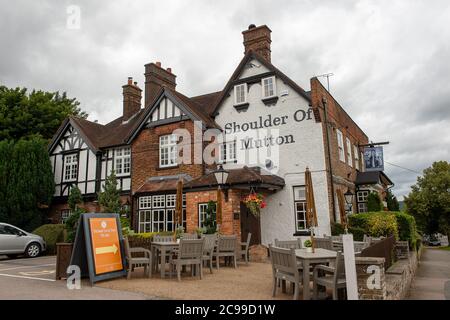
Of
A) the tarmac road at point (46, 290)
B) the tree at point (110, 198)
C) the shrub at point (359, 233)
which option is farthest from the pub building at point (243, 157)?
the tarmac road at point (46, 290)

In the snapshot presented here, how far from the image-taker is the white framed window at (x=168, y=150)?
54.8ft

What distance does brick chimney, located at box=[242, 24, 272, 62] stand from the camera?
16797 mm

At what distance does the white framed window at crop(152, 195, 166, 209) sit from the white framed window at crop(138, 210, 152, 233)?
495mm

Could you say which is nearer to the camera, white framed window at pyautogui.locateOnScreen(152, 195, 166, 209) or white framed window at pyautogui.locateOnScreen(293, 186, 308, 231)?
white framed window at pyautogui.locateOnScreen(293, 186, 308, 231)

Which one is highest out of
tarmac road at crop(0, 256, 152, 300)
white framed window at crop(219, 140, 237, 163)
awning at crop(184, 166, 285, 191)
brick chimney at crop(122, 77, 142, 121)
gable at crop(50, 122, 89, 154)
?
brick chimney at crop(122, 77, 142, 121)

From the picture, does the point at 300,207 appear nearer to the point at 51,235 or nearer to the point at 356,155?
the point at 356,155

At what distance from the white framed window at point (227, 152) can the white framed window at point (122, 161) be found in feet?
17.8

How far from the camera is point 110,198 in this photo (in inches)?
658

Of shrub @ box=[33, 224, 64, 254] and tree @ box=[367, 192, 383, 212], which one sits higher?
tree @ box=[367, 192, 383, 212]

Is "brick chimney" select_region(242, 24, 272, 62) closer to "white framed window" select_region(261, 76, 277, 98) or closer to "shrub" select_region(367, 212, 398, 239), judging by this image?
"white framed window" select_region(261, 76, 277, 98)

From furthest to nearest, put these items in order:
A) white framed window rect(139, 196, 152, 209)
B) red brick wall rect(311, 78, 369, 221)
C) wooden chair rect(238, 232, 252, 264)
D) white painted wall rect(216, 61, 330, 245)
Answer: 1. white framed window rect(139, 196, 152, 209)
2. red brick wall rect(311, 78, 369, 221)
3. white painted wall rect(216, 61, 330, 245)
4. wooden chair rect(238, 232, 252, 264)

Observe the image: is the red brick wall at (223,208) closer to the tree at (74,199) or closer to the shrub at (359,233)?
the shrub at (359,233)

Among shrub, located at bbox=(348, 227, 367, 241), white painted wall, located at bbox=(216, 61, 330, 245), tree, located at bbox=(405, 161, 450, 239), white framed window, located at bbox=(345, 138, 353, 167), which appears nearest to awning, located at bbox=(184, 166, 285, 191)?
white painted wall, located at bbox=(216, 61, 330, 245)

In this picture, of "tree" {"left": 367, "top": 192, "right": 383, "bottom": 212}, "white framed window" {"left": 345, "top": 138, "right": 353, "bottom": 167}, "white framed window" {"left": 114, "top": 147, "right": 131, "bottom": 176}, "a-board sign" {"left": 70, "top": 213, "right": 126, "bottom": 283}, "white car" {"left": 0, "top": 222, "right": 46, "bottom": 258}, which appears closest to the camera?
"a-board sign" {"left": 70, "top": 213, "right": 126, "bottom": 283}
